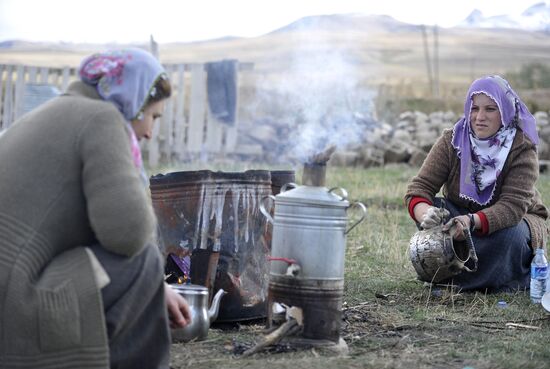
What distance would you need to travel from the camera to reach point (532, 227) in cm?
600

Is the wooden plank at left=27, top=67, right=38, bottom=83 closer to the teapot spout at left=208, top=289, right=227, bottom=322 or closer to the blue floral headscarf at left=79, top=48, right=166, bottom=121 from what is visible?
the teapot spout at left=208, top=289, right=227, bottom=322

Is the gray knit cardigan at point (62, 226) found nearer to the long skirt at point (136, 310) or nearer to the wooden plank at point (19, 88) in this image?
the long skirt at point (136, 310)

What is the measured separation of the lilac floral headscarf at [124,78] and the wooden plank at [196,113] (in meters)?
13.5

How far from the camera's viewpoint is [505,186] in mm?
5910

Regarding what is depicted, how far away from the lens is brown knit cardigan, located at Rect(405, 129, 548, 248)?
5793mm

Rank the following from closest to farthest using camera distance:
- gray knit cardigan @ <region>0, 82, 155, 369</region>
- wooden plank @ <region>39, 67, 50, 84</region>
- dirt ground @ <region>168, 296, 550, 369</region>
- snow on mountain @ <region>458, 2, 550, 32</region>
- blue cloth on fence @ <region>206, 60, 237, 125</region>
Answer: gray knit cardigan @ <region>0, 82, 155, 369</region> < dirt ground @ <region>168, 296, 550, 369</region> < snow on mountain @ <region>458, 2, 550, 32</region> < blue cloth on fence @ <region>206, 60, 237, 125</region> < wooden plank @ <region>39, 67, 50, 84</region>

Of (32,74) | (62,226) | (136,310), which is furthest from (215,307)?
(32,74)

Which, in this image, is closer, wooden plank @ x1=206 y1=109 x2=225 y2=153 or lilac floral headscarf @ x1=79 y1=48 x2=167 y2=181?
lilac floral headscarf @ x1=79 y1=48 x2=167 y2=181

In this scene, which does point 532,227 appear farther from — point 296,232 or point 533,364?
point 296,232

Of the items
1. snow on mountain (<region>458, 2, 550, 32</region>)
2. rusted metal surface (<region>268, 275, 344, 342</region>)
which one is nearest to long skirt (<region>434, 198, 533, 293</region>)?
rusted metal surface (<region>268, 275, 344, 342</region>)

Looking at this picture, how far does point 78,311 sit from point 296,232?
4.13 ft

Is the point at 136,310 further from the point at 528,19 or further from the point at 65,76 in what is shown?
the point at 65,76

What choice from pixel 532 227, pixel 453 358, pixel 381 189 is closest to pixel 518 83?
pixel 381 189

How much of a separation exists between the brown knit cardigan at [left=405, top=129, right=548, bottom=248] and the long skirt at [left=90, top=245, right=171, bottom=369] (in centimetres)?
304
